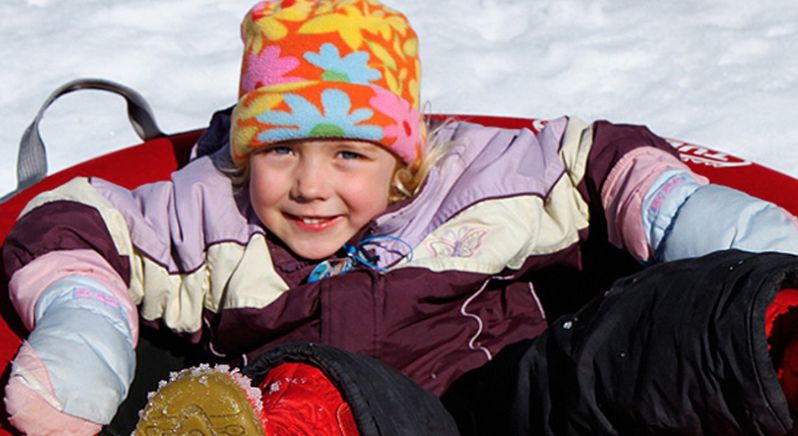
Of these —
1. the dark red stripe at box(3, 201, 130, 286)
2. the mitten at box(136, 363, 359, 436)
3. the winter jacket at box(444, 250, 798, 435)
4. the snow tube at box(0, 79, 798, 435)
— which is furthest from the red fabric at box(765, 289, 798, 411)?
the dark red stripe at box(3, 201, 130, 286)

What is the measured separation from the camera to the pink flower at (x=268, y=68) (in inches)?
72.9

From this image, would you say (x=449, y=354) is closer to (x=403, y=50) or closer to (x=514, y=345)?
(x=514, y=345)

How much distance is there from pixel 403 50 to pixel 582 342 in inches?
24.1

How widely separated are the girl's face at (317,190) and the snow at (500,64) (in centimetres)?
119

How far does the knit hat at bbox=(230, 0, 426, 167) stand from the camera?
1833 millimetres

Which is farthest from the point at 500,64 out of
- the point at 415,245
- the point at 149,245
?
the point at 149,245

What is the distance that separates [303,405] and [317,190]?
1.58ft

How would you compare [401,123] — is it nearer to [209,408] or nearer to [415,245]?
[415,245]

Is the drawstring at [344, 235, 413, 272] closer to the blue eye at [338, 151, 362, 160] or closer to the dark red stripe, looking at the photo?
the blue eye at [338, 151, 362, 160]

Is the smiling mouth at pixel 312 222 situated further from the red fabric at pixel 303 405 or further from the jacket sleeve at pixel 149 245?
the red fabric at pixel 303 405

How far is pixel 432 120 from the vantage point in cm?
214

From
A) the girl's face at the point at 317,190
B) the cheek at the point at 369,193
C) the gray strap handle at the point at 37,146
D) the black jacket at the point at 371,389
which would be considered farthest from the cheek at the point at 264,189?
the gray strap handle at the point at 37,146

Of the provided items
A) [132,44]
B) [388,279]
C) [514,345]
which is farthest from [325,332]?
[132,44]

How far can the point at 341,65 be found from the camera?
6.07ft
